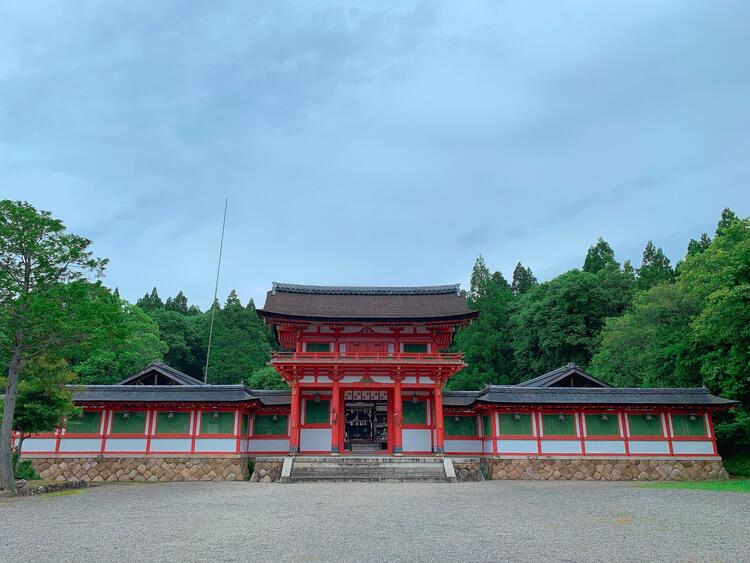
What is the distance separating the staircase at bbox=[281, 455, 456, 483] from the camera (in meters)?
19.5

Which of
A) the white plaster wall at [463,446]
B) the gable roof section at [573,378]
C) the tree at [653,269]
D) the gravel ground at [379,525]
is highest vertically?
the tree at [653,269]

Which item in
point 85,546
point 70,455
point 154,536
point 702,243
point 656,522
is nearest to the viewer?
point 85,546

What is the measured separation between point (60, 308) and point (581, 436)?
20.6 m

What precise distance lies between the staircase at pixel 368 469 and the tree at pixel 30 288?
9.28 m

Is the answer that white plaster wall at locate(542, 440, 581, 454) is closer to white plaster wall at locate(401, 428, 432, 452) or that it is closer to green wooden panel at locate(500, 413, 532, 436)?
green wooden panel at locate(500, 413, 532, 436)

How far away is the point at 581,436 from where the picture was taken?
877 inches

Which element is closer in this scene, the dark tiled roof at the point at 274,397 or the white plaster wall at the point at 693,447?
the white plaster wall at the point at 693,447

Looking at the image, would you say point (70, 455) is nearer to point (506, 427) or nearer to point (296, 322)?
point (296, 322)

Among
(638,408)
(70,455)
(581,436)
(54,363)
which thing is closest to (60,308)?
(54,363)

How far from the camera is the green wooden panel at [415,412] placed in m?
24.6

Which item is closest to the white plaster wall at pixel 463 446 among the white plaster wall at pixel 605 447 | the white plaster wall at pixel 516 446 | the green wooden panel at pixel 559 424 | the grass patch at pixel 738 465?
the white plaster wall at pixel 516 446

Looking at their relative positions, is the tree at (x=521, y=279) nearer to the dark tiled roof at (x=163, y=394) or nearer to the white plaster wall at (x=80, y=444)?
the dark tiled roof at (x=163, y=394)

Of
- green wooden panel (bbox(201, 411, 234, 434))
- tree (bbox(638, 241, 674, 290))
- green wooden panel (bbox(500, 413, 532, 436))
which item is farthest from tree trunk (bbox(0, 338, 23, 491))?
tree (bbox(638, 241, 674, 290))

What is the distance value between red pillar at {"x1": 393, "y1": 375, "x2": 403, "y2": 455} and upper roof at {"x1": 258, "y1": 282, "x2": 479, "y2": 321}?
3.13m
